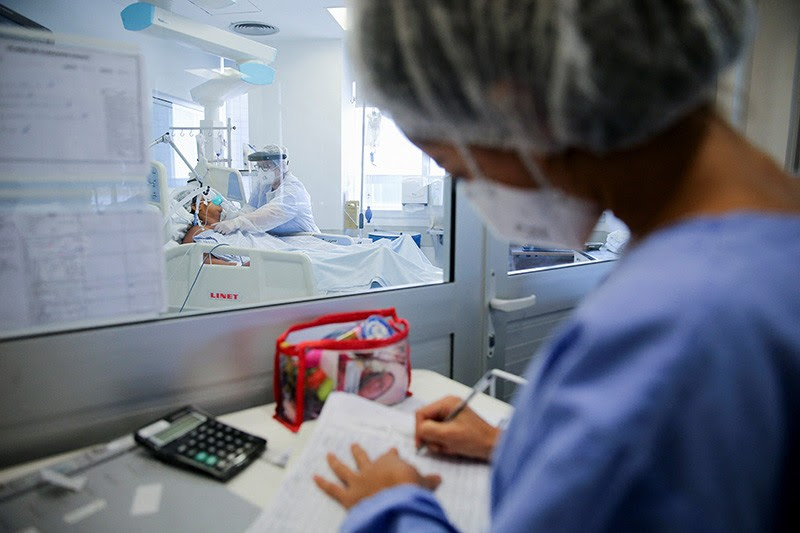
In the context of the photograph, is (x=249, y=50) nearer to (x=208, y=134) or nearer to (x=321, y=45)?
(x=208, y=134)

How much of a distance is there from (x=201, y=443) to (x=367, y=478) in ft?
1.06

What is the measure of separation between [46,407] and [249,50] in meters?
1.65

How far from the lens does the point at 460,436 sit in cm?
82

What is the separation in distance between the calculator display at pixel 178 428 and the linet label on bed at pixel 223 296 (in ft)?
3.95

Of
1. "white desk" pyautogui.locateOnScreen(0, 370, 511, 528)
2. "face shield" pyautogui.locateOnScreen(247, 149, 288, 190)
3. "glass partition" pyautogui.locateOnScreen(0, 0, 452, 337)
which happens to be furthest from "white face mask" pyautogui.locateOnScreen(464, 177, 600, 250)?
"face shield" pyautogui.locateOnScreen(247, 149, 288, 190)

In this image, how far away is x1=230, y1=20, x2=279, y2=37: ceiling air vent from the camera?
14.1ft

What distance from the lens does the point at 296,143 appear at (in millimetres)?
4938

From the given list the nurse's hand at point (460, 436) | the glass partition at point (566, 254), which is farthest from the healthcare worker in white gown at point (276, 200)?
the nurse's hand at point (460, 436)

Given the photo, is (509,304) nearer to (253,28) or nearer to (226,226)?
(226,226)

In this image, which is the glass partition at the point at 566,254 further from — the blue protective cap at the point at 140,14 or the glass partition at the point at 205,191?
the blue protective cap at the point at 140,14

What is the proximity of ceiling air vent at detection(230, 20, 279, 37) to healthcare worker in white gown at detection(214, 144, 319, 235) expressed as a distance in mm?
1384

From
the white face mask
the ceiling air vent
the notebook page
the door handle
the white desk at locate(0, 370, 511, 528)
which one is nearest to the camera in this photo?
the white face mask

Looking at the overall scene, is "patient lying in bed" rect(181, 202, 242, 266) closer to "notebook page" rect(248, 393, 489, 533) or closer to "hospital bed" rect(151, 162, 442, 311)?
"hospital bed" rect(151, 162, 442, 311)

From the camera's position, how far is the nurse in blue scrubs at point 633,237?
13.2 inches
